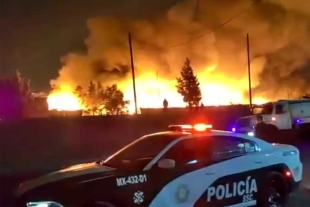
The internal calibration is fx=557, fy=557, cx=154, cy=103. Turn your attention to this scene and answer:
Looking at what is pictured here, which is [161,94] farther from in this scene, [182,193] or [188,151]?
[182,193]

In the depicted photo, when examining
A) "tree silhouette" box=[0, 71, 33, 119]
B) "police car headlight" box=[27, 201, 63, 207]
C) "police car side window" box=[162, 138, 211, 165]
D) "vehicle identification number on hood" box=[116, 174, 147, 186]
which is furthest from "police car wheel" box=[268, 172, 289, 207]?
"tree silhouette" box=[0, 71, 33, 119]

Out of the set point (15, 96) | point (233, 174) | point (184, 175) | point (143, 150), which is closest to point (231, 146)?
point (233, 174)

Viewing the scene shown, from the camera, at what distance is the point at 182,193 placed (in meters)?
7.21

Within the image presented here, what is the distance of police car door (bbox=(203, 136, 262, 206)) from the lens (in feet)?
24.6

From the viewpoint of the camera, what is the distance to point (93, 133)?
2355 centimetres

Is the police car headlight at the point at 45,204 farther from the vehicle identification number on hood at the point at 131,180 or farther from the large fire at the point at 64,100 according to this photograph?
the large fire at the point at 64,100

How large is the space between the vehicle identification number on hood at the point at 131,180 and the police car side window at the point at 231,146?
1.28m

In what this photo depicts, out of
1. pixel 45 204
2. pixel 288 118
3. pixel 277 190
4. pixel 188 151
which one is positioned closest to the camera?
pixel 45 204

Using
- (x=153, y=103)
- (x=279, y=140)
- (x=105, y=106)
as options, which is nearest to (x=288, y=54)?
(x=153, y=103)

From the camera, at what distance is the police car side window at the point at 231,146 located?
775 centimetres

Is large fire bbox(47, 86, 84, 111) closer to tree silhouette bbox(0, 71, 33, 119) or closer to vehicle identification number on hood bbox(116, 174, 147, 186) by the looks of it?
tree silhouette bbox(0, 71, 33, 119)

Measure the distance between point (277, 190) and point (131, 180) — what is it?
272 cm

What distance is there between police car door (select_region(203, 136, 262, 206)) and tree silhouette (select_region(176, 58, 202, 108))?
5076 centimetres

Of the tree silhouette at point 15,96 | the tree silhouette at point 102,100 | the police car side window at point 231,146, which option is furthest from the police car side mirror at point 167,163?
the tree silhouette at point 102,100
